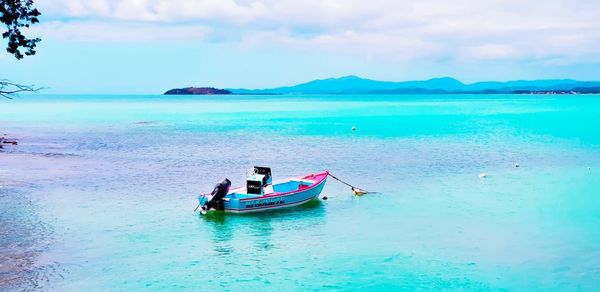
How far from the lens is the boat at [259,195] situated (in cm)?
2434

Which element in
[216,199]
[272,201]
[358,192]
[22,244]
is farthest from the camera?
[358,192]

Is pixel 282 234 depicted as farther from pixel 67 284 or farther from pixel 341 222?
pixel 67 284

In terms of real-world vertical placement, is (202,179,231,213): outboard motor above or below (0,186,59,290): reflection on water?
above

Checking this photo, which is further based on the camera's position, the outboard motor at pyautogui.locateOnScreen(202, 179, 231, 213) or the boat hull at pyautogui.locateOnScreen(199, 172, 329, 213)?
the boat hull at pyautogui.locateOnScreen(199, 172, 329, 213)

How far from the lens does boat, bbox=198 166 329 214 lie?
24344mm

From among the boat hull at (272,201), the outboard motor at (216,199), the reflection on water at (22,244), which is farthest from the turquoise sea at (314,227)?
the outboard motor at (216,199)

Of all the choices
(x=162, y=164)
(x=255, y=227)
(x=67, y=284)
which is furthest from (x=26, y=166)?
(x=67, y=284)

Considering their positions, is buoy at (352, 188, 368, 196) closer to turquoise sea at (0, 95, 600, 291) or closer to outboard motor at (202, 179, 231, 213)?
turquoise sea at (0, 95, 600, 291)

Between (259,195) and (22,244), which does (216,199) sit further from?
(22,244)

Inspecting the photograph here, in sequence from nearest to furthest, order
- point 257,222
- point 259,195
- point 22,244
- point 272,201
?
point 22,244 < point 257,222 < point 259,195 < point 272,201

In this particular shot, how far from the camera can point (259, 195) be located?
980 inches

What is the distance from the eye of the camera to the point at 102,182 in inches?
1241

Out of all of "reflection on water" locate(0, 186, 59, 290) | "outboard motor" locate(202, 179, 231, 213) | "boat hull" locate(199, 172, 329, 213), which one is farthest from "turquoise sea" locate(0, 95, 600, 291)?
"outboard motor" locate(202, 179, 231, 213)

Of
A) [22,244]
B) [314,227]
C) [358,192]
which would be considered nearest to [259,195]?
[314,227]
